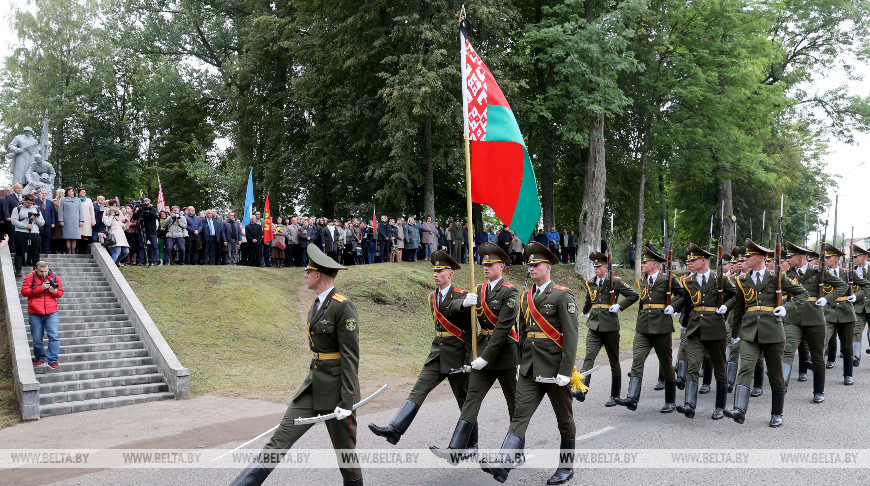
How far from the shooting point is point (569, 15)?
2598cm

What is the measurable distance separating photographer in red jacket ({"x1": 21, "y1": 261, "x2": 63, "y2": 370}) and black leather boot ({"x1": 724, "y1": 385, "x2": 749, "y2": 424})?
1069 centimetres

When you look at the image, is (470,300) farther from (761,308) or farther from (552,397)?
(761,308)

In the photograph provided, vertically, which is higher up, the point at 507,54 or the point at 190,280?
the point at 507,54

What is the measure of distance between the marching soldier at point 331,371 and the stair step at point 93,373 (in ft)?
26.7

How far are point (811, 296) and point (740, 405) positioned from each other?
3942 millimetres

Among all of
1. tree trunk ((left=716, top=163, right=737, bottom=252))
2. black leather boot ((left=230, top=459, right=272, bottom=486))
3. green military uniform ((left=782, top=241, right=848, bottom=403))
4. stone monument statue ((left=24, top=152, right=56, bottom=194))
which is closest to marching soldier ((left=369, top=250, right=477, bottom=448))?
black leather boot ((left=230, top=459, right=272, bottom=486))

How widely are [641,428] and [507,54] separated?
67.7 ft

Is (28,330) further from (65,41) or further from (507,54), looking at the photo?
(65,41)

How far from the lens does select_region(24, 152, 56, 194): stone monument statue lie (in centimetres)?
1934

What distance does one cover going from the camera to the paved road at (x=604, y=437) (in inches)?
257

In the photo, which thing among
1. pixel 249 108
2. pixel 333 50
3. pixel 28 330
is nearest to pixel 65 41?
pixel 249 108

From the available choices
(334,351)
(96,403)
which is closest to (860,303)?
(334,351)

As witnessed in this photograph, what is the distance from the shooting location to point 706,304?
9836 mm

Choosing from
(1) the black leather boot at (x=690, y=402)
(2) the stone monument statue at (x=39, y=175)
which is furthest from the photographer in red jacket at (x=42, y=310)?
(1) the black leather boot at (x=690, y=402)
